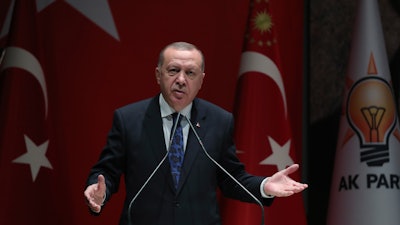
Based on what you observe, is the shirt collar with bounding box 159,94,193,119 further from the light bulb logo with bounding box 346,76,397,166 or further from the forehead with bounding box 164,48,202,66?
the light bulb logo with bounding box 346,76,397,166

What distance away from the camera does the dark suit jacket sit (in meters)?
2.46

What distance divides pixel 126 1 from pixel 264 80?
40.6 inches

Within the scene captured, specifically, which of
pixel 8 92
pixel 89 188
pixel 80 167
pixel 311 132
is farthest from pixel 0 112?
pixel 311 132

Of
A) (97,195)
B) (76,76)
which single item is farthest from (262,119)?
(97,195)

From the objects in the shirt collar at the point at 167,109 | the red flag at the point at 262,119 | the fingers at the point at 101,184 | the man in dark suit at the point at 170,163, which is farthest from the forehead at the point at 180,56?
the red flag at the point at 262,119

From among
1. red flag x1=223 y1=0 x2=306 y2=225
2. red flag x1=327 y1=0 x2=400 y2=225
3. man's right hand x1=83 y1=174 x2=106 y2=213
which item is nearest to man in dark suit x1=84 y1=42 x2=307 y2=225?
man's right hand x1=83 y1=174 x2=106 y2=213

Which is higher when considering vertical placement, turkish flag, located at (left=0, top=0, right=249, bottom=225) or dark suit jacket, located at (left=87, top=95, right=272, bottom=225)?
turkish flag, located at (left=0, top=0, right=249, bottom=225)

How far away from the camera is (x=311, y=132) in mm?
4758

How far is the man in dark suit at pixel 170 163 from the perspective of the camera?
8.07ft

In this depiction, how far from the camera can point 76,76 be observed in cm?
425

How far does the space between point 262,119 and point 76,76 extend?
1174 mm

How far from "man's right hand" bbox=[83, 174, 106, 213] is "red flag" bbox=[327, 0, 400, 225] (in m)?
2.09

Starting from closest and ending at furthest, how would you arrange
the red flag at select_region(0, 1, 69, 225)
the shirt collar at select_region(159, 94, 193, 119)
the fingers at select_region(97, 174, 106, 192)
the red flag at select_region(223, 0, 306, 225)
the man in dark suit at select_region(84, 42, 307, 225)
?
1. the fingers at select_region(97, 174, 106, 192)
2. the man in dark suit at select_region(84, 42, 307, 225)
3. the shirt collar at select_region(159, 94, 193, 119)
4. the red flag at select_region(0, 1, 69, 225)
5. the red flag at select_region(223, 0, 306, 225)

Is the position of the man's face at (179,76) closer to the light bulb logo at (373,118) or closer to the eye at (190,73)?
the eye at (190,73)
